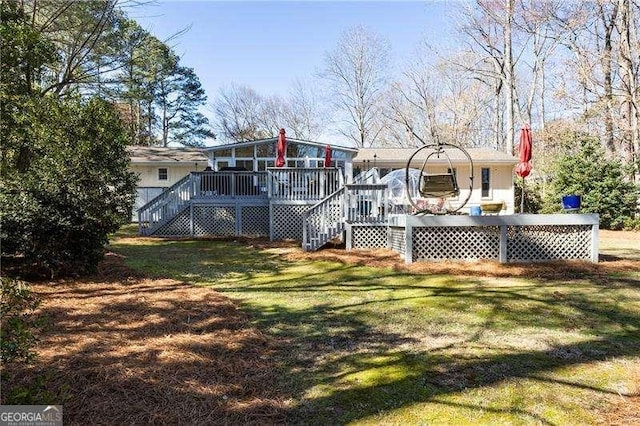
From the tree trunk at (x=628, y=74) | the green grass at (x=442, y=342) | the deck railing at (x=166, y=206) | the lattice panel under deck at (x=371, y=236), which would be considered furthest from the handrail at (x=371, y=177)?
the tree trunk at (x=628, y=74)

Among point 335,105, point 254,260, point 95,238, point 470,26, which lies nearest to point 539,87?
point 470,26

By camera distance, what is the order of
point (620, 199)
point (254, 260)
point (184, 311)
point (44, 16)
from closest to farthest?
point (184, 311) < point (254, 260) < point (44, 16) < point (620, 199)

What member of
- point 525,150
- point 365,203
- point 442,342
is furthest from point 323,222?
point 442,342

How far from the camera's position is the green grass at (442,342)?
2.86m

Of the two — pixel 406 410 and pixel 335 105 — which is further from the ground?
pixel 335 105

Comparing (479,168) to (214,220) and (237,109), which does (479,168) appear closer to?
(214,220)

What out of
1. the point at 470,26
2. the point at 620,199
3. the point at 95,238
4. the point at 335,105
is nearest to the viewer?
the point at 95,238

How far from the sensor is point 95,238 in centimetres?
687

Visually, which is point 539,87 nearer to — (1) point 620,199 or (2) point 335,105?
(2) point 335,105

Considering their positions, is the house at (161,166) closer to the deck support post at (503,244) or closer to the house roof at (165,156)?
the house roof at (165,156)

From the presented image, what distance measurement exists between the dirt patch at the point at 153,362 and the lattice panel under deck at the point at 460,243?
461 centimetres

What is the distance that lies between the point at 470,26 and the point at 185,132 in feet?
73.8

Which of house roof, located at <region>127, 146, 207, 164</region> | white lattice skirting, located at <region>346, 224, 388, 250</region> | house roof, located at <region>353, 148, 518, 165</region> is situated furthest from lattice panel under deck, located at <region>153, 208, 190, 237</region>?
house roof, located at <region>353, 148, 518, 165</region>

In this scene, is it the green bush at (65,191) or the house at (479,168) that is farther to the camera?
the house at (479,168)
